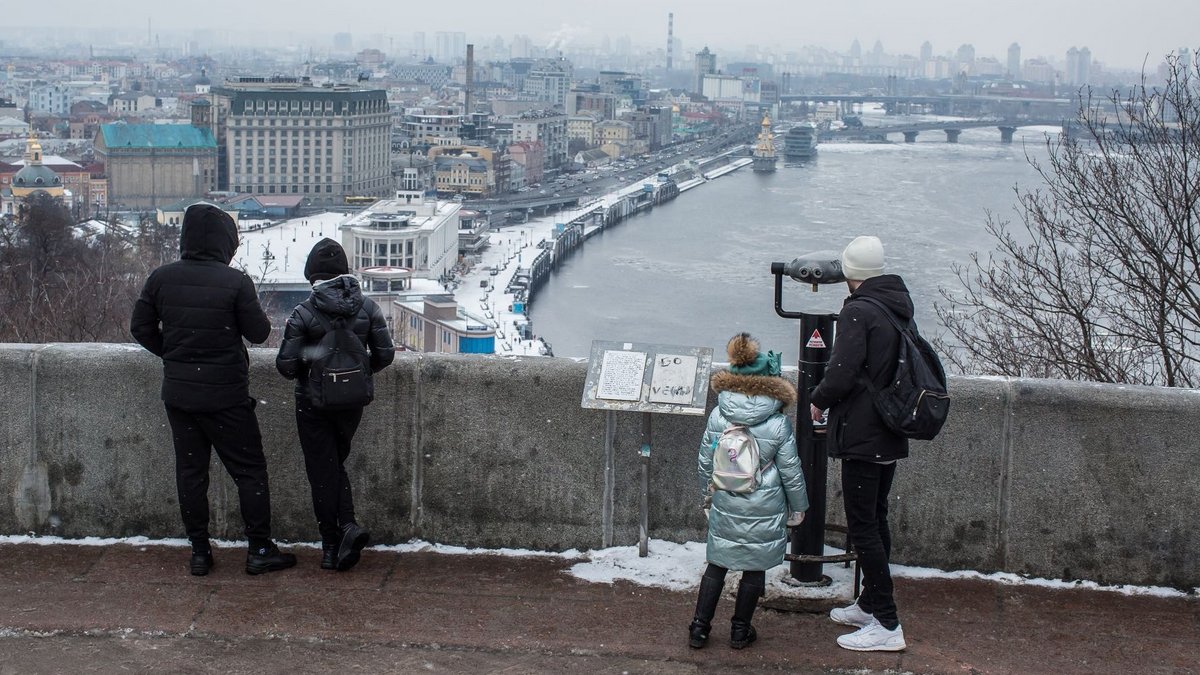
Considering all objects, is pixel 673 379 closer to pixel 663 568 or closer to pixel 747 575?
pixel 663 568

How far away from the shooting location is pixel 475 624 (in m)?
2.76

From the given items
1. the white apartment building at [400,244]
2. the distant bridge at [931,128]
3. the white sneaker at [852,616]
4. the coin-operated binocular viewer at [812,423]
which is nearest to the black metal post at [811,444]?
the coin-operated binocular viewer at [812,423]

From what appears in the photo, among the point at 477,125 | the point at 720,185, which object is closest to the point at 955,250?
the point at 720,185

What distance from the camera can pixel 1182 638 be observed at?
2.76 m

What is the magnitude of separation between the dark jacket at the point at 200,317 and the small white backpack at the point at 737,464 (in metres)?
0.92

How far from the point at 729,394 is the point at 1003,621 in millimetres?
708

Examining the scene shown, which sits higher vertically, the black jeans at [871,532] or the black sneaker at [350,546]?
the black jeans at [871,532]

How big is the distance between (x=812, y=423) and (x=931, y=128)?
8736cm

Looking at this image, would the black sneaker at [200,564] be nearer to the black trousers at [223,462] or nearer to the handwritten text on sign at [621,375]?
the black trousers at [223,462]

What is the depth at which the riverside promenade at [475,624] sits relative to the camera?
259cm

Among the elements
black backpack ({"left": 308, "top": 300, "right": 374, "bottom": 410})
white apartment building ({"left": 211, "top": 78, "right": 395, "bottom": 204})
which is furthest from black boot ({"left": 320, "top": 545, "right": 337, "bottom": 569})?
white apartment building ({"left": 211, "top": 78, "right": 395, "bottom": 204})

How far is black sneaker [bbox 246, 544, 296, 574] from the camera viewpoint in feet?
9.87

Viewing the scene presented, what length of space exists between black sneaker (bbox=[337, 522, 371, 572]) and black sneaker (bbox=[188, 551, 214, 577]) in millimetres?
257

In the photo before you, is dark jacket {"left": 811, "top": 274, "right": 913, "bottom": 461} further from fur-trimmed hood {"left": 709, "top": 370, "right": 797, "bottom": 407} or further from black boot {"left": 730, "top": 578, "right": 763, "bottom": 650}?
black boot {"left": 730, "top": 578, "right": 763, "bottom": 650}
